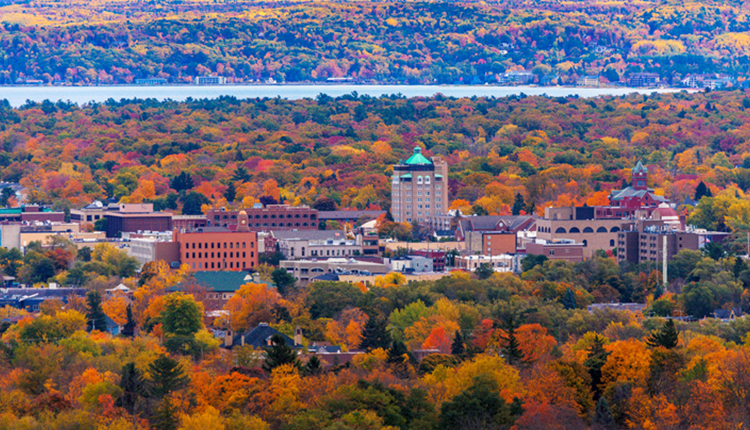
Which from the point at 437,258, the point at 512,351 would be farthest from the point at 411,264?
the point at 512,351

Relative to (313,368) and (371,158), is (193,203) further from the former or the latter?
(313,368)

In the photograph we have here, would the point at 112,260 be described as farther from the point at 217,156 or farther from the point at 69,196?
the point at 217,156

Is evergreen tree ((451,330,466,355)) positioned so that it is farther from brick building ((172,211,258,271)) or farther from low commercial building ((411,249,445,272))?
brick building ((172,211,258,271))

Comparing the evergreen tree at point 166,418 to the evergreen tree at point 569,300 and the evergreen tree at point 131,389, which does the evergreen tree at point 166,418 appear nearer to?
the evergreen tree at point 131,389

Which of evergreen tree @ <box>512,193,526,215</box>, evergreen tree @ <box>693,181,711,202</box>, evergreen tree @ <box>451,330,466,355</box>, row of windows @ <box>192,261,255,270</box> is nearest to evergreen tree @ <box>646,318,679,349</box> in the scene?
evergreen tree @ <box>451,330,466,355</box>

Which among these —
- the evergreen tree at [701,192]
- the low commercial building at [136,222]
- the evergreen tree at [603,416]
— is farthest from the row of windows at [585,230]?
the evergreen tree at [603,416]

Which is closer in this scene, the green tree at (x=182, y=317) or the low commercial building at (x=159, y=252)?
the green tree at (x=182, y=317)
